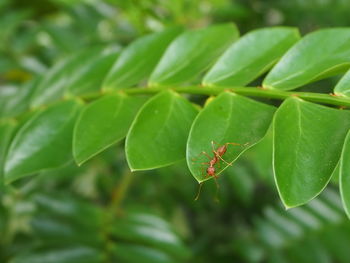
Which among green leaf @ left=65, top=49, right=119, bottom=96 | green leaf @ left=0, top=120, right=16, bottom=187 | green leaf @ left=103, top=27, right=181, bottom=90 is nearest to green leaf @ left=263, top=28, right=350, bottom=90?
green leaf @ left=103, top=27, right=181, bottom=90

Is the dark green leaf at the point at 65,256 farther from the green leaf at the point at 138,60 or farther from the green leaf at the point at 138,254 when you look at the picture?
the green leaf at the point at 138,60

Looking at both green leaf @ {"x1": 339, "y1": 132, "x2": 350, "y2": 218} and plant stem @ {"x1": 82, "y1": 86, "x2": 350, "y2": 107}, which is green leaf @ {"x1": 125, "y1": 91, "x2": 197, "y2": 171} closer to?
plant stem @ {"x1": 82, "y1": 86, "x2": 350, "y2": 107}

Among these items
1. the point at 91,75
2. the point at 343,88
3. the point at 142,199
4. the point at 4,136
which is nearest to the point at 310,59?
the point at 343,88

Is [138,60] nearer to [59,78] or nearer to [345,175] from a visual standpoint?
[59,78]

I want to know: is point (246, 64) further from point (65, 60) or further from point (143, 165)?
point (65, 60)

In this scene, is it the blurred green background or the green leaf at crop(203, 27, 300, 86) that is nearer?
the green leaf at crop(203, 27, 300, 86)
